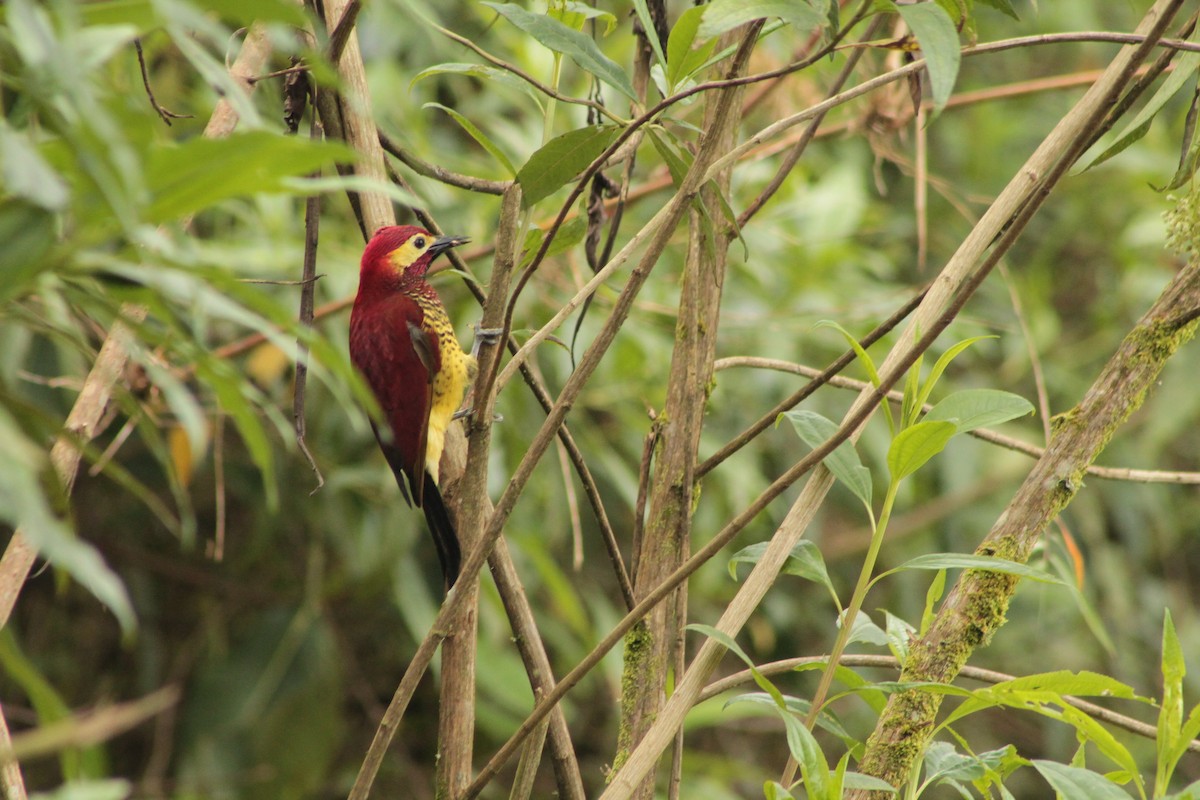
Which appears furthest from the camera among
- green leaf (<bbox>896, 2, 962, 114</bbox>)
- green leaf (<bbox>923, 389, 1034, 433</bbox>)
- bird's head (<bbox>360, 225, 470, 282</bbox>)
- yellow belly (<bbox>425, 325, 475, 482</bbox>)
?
yellow belly (<bbox>425, 325, 475, 482</bbox>)

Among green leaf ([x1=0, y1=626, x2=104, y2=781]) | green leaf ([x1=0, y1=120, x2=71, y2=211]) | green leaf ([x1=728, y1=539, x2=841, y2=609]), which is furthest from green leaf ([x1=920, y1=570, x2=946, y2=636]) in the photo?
green leaf ([x1=0, y1=120, x2=71, y2=211])

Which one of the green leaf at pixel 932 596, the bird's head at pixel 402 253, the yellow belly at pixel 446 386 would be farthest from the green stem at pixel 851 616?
the yellow belly at pixel 446 386

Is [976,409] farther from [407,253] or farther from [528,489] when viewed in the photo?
[528,489]

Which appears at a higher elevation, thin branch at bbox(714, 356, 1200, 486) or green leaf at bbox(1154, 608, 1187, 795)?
thin branch at bbox(714, 356, 1200, 486)

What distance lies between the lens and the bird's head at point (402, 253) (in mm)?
1911

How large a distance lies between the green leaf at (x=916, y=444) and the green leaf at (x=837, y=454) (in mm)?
29

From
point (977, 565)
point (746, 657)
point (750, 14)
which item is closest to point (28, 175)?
point (750, 14)

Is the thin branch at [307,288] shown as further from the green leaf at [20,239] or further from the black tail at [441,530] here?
the green leaf at [20,239]

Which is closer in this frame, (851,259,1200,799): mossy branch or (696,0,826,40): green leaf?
(696,0,826,40): green leaf

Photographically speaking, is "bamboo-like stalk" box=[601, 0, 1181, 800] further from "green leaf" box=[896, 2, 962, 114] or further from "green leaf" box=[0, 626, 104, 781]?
"green leaf" box=[0, 626, 104, 781]

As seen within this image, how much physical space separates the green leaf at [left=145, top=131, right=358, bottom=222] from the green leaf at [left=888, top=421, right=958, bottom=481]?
0.61 meters

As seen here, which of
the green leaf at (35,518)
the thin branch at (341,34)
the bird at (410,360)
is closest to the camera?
the green leaf at (35,518)

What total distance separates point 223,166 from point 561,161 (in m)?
0.53

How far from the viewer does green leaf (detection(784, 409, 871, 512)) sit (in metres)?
1.09
